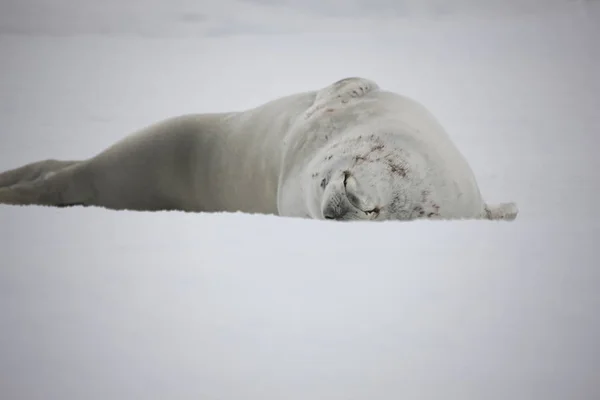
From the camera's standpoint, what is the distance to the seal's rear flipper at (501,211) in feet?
7.42

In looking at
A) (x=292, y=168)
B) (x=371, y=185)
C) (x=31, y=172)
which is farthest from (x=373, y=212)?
(x=31, y=172)

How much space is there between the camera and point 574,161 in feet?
9.43

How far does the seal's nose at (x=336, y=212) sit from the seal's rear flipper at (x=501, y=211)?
1.67ft

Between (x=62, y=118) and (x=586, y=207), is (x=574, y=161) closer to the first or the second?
(x=586, y=207)

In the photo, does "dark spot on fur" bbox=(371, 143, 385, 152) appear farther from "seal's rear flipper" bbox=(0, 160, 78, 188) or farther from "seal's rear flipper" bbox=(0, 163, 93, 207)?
"seal's rear flipper" bbox=(0, 160, 78, 188)

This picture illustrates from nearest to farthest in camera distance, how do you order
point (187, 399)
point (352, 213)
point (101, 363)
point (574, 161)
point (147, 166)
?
point (187, 399) < point (101, 363) < point (352, 213) < point (147, 166) < point (574, 161)

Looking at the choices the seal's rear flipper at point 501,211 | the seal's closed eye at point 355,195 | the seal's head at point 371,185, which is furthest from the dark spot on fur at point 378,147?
the seal's rear flipper at point 501,211

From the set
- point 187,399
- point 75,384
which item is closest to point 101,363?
point 75,384

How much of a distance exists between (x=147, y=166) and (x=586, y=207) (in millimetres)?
1328

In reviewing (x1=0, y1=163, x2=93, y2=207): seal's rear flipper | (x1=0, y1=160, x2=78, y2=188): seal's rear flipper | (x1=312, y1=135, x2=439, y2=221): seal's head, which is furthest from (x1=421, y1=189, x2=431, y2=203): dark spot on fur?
(x1=0, y1=160, x2=78, y2=188): seal's rear flipper

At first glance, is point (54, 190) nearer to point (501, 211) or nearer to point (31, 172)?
point (31, 172)

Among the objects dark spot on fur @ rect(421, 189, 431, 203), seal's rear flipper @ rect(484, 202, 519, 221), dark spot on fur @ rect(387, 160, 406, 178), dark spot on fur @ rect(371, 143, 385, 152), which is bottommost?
seal's rear flipper @ rect(484, 202, 519, 221)

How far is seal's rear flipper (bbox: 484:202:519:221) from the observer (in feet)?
7.42

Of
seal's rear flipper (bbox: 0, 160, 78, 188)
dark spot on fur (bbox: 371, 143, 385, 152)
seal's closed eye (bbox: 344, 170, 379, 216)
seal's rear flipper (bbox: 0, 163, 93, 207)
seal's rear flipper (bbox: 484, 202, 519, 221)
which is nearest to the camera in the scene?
seal's closed eye (bbox: 344, 170, 379, 216)
